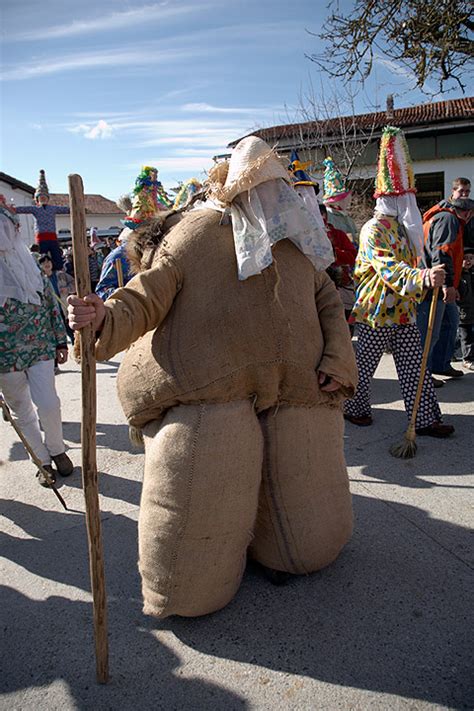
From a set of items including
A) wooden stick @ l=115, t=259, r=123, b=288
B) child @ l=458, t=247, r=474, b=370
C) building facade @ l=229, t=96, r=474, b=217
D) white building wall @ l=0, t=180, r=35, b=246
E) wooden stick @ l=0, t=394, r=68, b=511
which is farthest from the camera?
white building wall @ l=0, t=180, r=35, b=246

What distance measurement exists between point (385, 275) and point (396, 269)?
9 centimetres

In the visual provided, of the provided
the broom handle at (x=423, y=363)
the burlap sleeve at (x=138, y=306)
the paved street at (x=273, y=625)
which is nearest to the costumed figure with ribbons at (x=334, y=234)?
the broom handle at (x=423, y=363)

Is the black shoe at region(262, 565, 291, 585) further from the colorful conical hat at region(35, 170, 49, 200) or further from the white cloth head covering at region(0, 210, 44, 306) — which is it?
the colorful conical hat at region(35, 170, 49, 200)

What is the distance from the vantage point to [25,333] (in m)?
3.45

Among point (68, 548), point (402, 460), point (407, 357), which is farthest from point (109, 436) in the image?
point (407, 357)

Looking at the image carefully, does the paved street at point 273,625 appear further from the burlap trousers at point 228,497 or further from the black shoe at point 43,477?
the black shoe at point 43,477

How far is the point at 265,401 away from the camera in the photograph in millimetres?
2145

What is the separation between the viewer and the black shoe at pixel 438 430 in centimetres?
400

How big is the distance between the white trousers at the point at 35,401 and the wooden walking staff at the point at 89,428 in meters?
1.86

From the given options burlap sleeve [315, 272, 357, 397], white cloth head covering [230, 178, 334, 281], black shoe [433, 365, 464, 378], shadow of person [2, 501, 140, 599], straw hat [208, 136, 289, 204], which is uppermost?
straw hat [208, 136, 289, 204]

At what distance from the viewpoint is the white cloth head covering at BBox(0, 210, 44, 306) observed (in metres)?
3.32

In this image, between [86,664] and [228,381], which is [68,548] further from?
[228,381]

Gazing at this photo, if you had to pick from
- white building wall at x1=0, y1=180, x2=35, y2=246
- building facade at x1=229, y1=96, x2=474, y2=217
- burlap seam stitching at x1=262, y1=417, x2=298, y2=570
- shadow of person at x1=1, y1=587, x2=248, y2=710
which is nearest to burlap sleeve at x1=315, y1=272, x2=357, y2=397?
burlap seam stitching at x1=262, y1=417, x2=298, y2=570

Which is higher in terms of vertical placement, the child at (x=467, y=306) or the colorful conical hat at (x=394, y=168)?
the colorful conical hat at (x=394, y=168)
